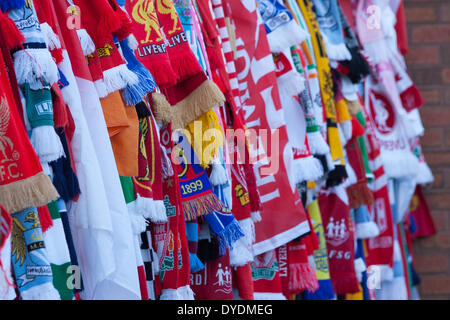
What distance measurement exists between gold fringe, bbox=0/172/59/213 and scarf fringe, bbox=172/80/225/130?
0.55 meters

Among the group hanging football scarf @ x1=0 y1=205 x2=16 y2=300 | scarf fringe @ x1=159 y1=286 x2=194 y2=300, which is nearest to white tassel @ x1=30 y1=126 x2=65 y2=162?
hanging football scarf @ x1=0 y1=205 x2=16 y2=300

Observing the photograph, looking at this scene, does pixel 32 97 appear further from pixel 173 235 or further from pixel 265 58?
pixel 265 58

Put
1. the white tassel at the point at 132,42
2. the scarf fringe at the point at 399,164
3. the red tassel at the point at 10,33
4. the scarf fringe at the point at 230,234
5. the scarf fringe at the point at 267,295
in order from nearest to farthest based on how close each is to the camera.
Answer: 1. the red tassel at the point at 10,33
2. the white tassel at the point at 132,42
3. the scarf fringe at the point at 230,234
4. the scarf fringe at the point at 267,295
5. the scarf fringe at the point at 399,164

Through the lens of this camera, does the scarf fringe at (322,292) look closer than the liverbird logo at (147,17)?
No

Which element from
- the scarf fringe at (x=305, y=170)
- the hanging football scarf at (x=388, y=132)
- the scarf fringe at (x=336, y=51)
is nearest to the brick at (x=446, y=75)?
the hanging football scarf at (x=388, y=132)

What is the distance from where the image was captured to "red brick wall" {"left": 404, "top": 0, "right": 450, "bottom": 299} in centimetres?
345

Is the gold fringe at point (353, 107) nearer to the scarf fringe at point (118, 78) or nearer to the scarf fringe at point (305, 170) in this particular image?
the scarf fringe at point (305, 170)

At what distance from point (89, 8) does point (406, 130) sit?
1.91 metres

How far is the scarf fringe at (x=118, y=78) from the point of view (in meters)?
1.48

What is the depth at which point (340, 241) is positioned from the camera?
8.50 feet

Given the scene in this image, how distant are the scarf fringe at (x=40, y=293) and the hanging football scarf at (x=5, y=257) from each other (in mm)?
57

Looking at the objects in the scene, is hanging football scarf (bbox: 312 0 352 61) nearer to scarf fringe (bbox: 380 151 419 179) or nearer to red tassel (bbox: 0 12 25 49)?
scarf fringe (bbox: 380 151 419 179)

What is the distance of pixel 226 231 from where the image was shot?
1785mm
